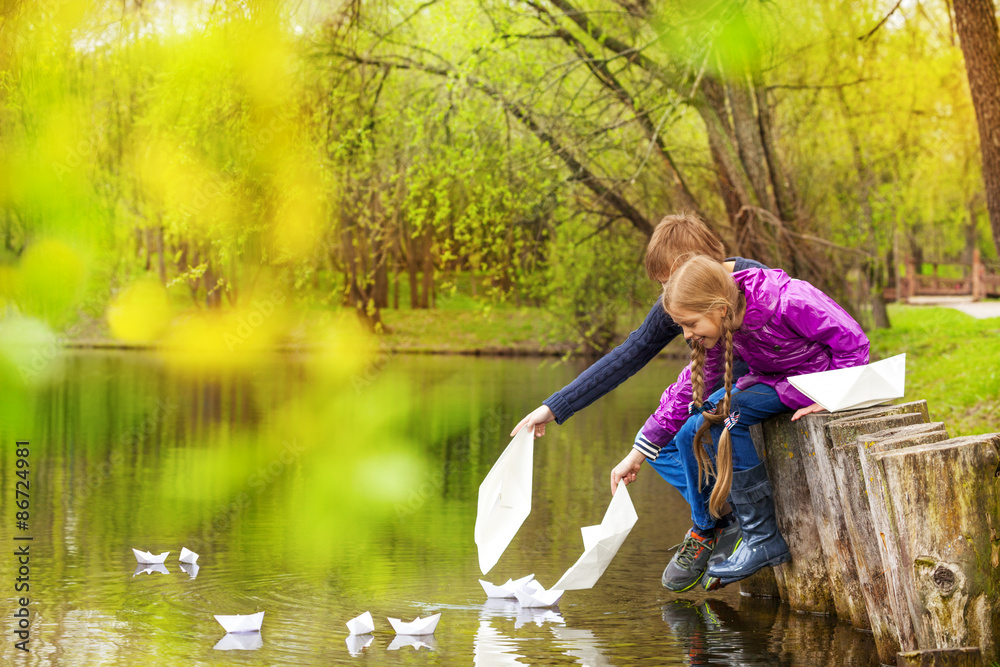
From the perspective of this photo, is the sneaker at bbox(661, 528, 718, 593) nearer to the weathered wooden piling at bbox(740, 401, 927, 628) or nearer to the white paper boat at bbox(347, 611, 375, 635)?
the weathered wooden piling at bbox(740, 401, 927, 628)

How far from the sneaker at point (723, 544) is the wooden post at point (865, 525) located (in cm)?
66

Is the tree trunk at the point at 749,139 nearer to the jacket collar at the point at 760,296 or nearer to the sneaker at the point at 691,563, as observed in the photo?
the sneaker at the point at 691,563

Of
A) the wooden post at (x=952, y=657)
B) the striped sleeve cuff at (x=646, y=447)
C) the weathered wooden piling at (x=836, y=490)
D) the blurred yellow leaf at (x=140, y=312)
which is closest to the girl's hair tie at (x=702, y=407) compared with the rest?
the striped sleeve cuff at (x=646, y=447)

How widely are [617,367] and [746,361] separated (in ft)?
1.79

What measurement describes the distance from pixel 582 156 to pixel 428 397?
13.5 ft

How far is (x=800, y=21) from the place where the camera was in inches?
673

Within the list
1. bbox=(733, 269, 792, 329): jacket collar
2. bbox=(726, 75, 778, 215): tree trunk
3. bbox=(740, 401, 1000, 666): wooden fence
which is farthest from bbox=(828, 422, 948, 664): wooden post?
bbox=(726, 75, 778, 215): tree trunk

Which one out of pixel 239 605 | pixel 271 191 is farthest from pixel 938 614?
pixel 271 191

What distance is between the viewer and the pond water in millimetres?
4422

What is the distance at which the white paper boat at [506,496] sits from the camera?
199 inches

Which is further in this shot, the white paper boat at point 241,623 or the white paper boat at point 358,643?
the white paper boat at point 241,623

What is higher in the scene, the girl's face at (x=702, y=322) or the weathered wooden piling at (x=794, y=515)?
the girl's face at (x=702, y=322)

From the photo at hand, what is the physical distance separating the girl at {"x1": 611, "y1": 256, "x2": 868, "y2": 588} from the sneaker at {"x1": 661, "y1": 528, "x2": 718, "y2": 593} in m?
0.12

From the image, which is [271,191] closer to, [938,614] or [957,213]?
[938,614]
